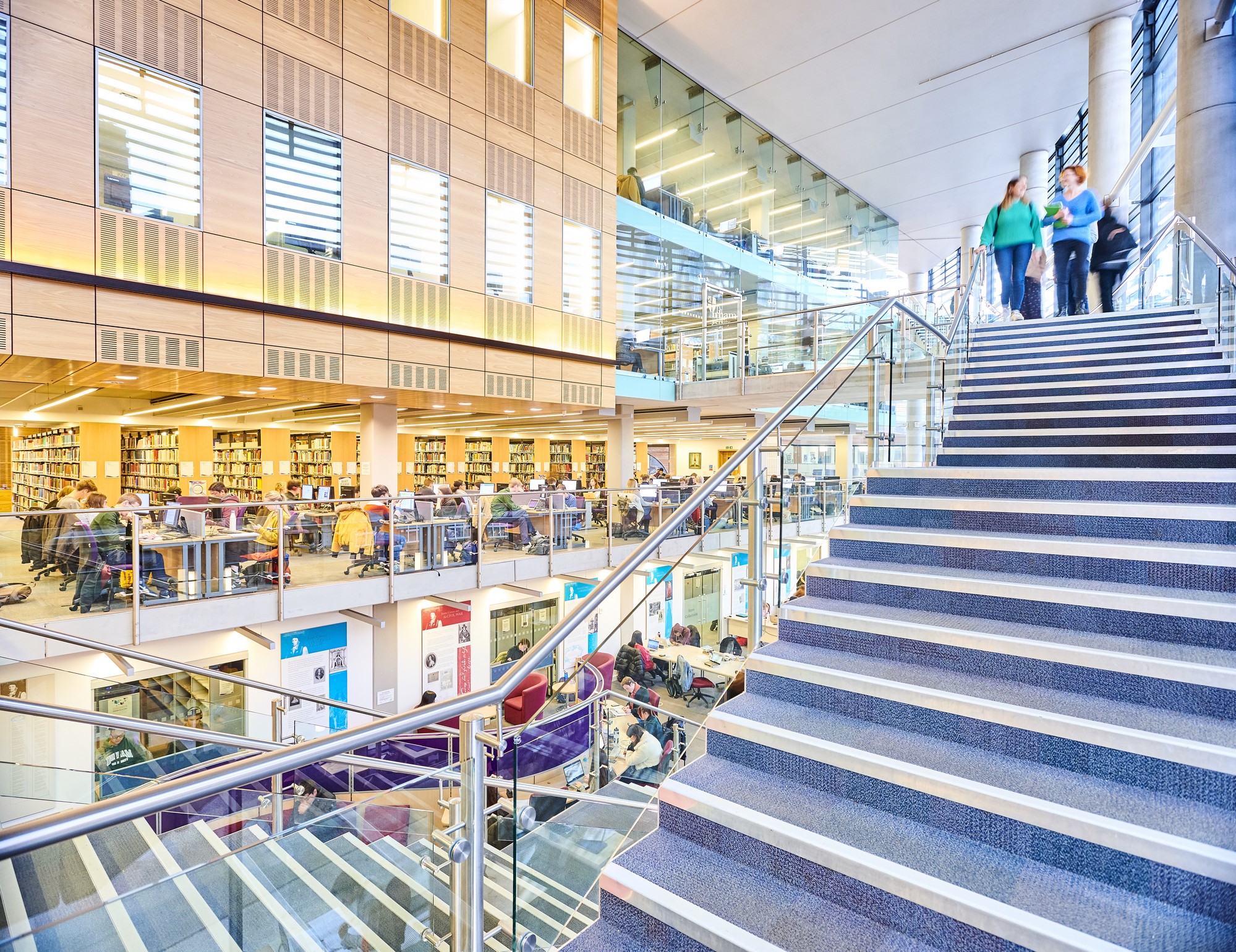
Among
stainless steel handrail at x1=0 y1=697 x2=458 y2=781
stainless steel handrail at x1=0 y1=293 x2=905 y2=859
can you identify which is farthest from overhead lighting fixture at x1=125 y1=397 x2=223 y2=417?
stainless steel handrail at x1=0 y1=293 x2=905 y2=859

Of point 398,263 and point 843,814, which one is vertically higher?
point 398,263

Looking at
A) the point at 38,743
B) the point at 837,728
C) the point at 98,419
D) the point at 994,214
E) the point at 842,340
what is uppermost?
the point at 994,214

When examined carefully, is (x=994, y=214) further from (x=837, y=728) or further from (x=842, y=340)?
(x=837, y=728)

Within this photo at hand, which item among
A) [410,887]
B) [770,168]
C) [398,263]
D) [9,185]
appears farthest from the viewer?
[770,168]

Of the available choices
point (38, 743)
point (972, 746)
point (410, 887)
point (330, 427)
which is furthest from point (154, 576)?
point (330, 427)

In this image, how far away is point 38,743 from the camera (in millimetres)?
3371

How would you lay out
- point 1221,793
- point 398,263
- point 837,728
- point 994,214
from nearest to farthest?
1. point 1221,793
2. point 837,728
3. point 994,214
4. point 398,263

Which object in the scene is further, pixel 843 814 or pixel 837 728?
pixel 837 728

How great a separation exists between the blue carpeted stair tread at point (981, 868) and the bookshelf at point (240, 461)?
55.1 ft

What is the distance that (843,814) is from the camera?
199cm

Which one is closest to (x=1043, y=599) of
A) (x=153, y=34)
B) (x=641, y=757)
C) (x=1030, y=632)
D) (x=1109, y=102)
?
(x=1030, y=632)

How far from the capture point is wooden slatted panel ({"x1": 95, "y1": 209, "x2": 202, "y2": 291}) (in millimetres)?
6211

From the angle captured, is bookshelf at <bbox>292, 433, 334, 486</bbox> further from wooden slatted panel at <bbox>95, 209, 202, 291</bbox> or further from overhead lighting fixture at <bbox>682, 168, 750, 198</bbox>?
overhead lighting fixture at <bbox>682, 168, 750, 198</bbox>

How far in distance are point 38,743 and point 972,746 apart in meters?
4.57
